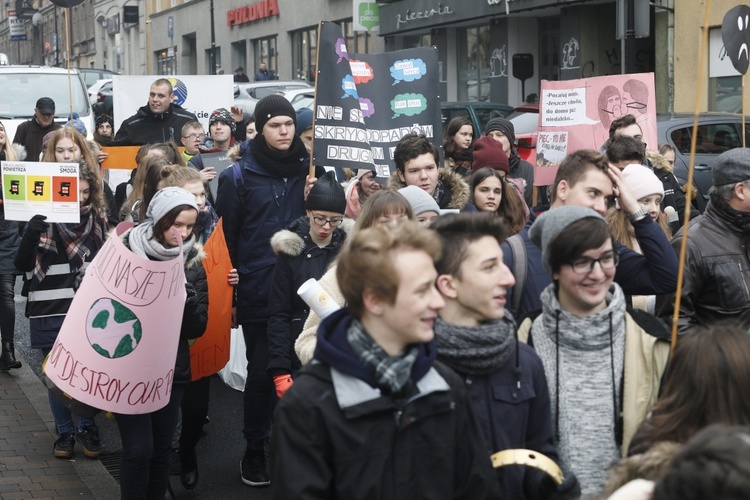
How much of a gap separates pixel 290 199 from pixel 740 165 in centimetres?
267

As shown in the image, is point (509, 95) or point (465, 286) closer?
point (465, 286)

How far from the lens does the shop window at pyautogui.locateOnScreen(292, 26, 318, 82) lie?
124 feet

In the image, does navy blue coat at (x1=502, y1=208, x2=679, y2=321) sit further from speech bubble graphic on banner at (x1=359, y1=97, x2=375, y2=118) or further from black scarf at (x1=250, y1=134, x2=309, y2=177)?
speech bubble graphic on banner at (x1=359, y1=97, x2=375, y2=118)

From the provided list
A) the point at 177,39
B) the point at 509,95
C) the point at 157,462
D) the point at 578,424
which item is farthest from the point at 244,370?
the point at 177,39

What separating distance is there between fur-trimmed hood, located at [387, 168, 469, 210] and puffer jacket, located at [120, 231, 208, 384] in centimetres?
122

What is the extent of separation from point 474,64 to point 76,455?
24309 millimetres

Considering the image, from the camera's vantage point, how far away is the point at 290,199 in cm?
669

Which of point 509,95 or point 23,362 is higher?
point 509,95

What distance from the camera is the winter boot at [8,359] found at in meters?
9.03

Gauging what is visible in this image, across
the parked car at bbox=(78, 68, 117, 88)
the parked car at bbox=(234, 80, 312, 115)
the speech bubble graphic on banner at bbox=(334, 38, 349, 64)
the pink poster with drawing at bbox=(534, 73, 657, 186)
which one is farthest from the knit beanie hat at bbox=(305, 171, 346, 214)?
the parked car at bbox=(78, 68, 117, 88)

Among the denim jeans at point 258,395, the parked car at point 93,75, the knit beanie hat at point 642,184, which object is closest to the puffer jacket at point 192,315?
the denim jeans at point 258,395

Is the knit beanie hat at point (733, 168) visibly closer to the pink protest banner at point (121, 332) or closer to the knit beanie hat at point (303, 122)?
the pink protest banner at point (121, 332)

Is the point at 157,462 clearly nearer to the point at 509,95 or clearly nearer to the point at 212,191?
the point at 212,191

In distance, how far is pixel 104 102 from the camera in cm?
2392
